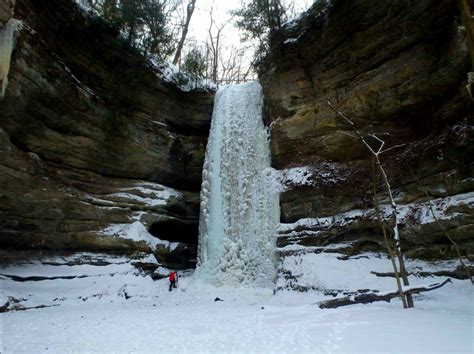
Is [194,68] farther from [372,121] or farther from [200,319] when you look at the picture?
[200,319]

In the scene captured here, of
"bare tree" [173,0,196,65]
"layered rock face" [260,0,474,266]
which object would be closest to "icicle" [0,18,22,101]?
"layered rock face" [260,0,474,266]

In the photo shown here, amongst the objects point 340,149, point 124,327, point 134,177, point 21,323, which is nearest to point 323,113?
point 340,149

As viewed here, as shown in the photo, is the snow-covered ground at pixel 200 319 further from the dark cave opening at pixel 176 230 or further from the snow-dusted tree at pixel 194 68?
the snow-dusted tree at pixel 194 68

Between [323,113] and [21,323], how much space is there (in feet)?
40.1

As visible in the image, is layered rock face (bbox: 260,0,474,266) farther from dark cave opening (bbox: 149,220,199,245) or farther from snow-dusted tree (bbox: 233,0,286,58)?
dark cave opening (bbox: 149,220,199,245)

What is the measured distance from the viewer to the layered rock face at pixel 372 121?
10578 mm

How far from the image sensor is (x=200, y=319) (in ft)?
27.7

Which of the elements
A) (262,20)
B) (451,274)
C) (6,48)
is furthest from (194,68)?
(451,274)

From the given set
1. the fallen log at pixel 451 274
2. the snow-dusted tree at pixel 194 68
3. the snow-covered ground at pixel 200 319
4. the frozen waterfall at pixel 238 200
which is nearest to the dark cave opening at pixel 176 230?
the frozen waterfall at pixel 238 200

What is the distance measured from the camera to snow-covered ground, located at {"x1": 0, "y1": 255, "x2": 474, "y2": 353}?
18.2 ft

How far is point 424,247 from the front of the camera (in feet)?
35.1

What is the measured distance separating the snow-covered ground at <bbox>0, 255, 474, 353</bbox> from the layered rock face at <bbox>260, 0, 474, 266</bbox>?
187cm

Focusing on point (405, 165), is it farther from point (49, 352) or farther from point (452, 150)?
point (49, 352)

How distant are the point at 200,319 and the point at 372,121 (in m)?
9.49
